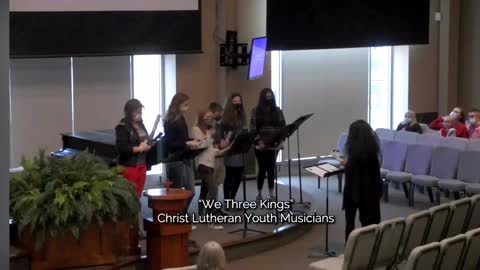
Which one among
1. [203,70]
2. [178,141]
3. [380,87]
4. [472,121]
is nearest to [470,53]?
[380,87]

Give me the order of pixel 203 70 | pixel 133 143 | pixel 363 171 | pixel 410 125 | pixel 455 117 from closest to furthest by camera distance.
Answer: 1. pixel 363 171
2. pixel 133 143
3. pixel 203 70
4. pixel 455 117
5. pixel 410 125

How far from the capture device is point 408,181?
11.5m

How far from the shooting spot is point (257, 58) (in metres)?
13.1

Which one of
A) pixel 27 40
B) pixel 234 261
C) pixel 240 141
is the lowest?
pixel 234 261

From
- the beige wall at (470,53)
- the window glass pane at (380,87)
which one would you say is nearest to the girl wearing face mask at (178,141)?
the window glass pane at (380,87)

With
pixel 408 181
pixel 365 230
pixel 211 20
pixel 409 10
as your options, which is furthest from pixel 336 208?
pixel 409 10

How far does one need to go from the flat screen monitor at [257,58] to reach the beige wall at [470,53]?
543 cm

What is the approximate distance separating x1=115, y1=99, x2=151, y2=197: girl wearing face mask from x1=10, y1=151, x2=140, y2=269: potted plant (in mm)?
603

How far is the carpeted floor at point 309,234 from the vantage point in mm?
8727

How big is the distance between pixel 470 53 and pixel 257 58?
5.71m

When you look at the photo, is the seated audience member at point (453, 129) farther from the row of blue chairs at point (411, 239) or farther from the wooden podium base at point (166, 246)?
the wooden podium base at point (166, 246)

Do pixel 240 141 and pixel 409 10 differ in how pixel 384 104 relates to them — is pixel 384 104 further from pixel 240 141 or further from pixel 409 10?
pixel 240 141

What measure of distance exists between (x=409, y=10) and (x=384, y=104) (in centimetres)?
201

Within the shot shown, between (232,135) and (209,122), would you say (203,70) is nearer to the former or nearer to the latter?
(232,135)
